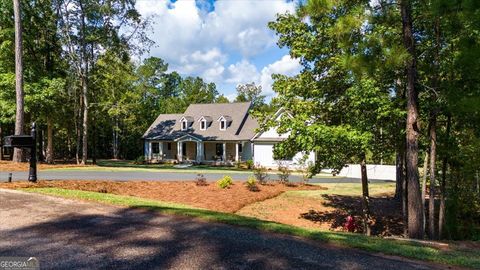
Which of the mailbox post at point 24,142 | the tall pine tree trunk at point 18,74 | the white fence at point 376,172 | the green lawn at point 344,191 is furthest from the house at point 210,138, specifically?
the mailbox post at point 24,142

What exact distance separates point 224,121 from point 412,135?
101 feet

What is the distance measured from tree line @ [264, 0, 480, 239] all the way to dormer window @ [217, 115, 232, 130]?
26303 mm

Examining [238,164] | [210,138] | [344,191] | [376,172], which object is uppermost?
[210,138]

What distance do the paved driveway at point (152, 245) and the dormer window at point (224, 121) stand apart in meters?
33.4

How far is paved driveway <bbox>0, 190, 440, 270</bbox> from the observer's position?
5.09 meters

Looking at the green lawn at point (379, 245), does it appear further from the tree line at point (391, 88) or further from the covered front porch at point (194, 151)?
the covered front porch at point (194, 151)

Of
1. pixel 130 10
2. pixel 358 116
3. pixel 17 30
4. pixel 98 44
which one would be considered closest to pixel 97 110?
pixel 98 44

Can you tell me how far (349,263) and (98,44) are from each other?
2911cm

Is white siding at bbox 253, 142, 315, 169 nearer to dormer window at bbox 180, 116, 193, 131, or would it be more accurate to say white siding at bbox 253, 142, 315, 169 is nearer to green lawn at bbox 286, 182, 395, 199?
dormer window at bbox 180, 116, 193, 131

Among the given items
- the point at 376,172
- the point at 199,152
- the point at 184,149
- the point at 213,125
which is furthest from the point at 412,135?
the point at 184,149

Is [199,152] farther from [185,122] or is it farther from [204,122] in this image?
[185,122]

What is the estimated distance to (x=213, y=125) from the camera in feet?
138

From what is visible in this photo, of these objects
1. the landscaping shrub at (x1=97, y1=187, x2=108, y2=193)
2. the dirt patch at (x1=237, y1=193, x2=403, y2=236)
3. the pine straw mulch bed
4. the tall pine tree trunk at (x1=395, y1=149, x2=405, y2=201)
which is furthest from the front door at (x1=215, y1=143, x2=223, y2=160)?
the landscaping shrub at (x1=97, y1=187, x2=108, y2=193)

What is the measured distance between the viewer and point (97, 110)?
40594 mm
